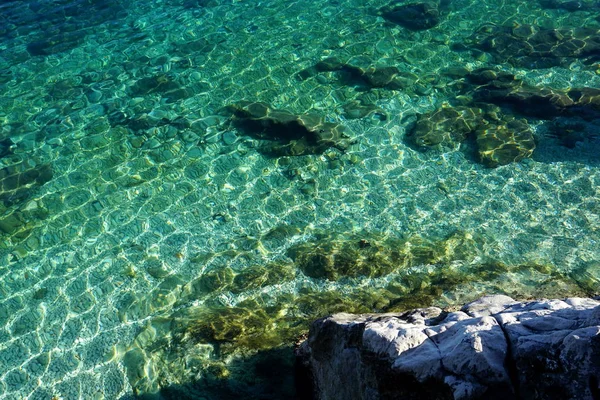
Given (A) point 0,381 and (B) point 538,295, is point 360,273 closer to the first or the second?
(B) point 538,295

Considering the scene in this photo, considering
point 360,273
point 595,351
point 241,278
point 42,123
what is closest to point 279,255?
point 241,278

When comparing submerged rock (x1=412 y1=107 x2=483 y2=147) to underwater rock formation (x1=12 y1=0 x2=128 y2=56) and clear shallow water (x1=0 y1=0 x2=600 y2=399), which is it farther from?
underwater rock formation (x1=12 y1=0 x2=128 y2=56)

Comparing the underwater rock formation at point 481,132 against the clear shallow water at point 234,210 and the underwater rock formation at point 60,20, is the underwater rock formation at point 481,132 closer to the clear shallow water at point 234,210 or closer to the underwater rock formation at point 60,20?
the clear shallow water at point 234,210

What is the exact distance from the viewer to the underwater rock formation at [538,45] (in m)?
15.3

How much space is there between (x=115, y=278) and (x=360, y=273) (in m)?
4.29

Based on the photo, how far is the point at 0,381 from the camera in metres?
8.34

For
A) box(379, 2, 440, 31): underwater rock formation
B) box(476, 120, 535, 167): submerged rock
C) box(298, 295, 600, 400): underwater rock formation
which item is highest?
box(298, 295, 600, 400): underwater rock formation

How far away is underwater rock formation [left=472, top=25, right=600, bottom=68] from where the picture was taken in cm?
1526

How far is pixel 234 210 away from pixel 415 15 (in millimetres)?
10000

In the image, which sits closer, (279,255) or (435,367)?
(435,367)

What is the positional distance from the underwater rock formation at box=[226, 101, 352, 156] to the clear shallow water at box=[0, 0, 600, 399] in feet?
0.91

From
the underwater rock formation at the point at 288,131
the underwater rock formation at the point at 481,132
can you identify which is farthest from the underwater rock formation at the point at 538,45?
the underwater rock formation at the point at 288,131

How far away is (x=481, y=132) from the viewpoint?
503 inches

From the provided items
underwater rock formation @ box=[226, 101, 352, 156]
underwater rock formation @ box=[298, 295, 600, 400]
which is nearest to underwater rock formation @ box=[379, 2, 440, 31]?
underwater rock formation @ box=[226, 101, 352, 156]
